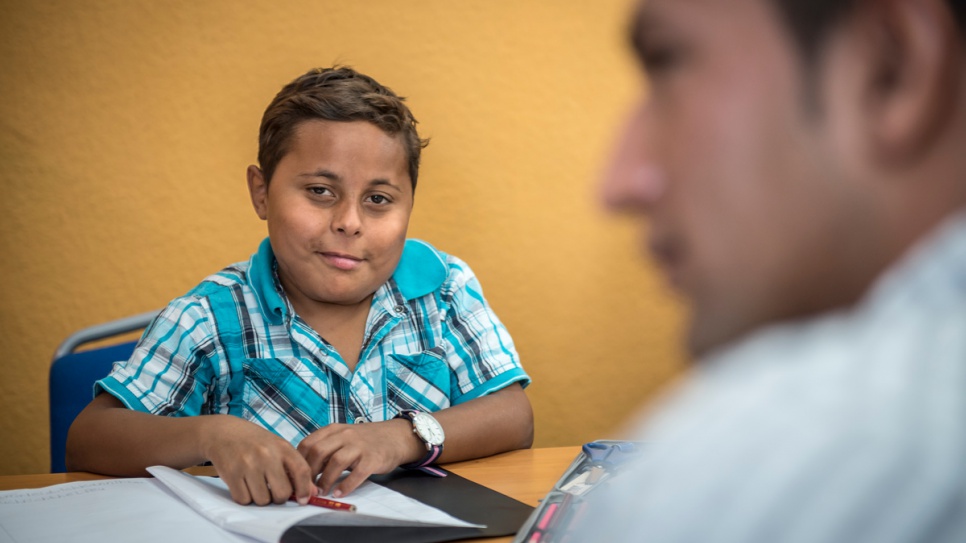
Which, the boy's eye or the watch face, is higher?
the boy's eye

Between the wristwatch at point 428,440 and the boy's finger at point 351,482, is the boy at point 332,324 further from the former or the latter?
→ the boy's finger at point 351,482

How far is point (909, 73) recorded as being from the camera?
207mm

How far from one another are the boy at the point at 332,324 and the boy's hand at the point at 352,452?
5cm

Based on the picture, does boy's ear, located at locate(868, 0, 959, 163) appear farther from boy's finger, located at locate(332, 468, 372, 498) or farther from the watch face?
the watch face

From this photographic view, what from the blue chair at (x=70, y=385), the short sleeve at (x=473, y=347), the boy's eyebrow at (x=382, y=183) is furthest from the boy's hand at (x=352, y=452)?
the blue chair at (x=70, y=385)

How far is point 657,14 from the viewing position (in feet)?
0.83

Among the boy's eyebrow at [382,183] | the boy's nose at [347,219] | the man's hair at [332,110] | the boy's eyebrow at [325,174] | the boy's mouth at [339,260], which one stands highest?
the man's hair at [332,110]

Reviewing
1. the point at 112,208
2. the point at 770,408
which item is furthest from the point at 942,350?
the point at 112,208

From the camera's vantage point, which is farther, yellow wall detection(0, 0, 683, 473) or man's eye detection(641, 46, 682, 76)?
yellow wall detection(0, 0, 683, 473)

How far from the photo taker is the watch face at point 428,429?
941 mm

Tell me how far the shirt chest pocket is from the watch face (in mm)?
217

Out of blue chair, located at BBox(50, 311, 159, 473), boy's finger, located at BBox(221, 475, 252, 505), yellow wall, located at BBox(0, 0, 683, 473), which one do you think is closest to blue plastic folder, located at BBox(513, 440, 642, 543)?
boy's finger, located at BBox(221, 475, 252, 505)

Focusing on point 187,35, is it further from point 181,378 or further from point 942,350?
point 942,350

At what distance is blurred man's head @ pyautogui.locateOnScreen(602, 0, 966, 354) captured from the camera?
0.69 ft
